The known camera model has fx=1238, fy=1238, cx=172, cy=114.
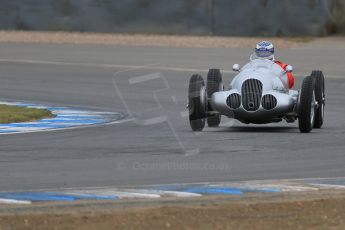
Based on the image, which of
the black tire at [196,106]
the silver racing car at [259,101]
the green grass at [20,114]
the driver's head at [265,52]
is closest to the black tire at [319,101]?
the silver racing car at [259,101]

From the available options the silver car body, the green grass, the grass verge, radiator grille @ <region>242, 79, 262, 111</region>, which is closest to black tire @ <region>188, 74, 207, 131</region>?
the silver car body

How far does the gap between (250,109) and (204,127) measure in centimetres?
124

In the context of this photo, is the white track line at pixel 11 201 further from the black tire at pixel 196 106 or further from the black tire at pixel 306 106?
the black tire at pixel 306 106

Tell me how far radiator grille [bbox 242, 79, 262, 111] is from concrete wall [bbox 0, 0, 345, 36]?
15.0 metres

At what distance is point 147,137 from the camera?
1634 centimetres

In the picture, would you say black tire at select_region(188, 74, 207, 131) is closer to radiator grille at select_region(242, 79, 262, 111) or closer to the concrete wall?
radiator grille at select_region(242, 79, 262, 111)

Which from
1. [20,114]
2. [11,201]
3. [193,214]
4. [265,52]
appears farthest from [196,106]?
[193,214]

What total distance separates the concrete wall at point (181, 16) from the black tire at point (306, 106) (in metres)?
14.9

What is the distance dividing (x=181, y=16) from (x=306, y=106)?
53.0ft

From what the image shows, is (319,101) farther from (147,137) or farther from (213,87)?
(147,137)

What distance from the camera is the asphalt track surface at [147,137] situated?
12742 millimetres

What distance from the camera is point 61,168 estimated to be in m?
13.1

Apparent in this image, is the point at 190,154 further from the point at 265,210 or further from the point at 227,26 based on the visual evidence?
the point at 227,26

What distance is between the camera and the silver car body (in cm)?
1669
